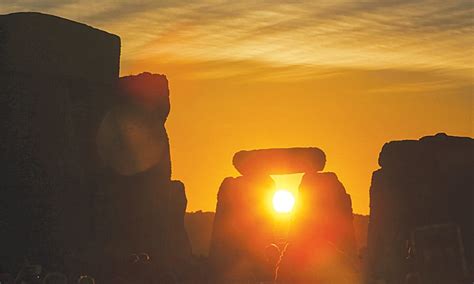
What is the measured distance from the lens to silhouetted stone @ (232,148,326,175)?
32.5 m

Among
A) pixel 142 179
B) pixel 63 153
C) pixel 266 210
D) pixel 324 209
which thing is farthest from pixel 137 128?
pixel 266 210

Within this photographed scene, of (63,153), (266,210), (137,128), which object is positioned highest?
(63,153)

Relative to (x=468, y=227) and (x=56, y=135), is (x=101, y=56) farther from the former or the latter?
(x=468, y=227)

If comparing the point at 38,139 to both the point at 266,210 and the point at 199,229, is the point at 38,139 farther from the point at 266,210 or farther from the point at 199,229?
→ the point at 199,229

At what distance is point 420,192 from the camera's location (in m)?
24.3

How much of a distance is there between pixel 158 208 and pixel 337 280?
7.68 metres

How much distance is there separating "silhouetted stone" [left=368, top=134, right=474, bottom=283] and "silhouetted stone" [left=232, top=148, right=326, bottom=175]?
6.89m

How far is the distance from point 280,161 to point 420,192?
29.1 feet

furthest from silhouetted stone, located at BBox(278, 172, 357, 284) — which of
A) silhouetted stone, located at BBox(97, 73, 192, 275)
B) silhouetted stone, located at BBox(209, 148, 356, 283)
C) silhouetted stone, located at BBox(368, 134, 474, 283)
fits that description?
silhouetted stone, located at BBox(97, 73, 192, 275)

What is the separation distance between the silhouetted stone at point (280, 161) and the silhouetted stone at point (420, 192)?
689 cm

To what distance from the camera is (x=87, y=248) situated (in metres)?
20.2

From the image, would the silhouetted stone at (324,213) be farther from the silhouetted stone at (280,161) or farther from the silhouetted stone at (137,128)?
the silhouetted stone at (137,128)

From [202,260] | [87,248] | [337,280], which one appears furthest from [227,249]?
[337,280]

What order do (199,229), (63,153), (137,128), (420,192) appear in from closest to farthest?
1. (63,153)
2. (137,128)
3. (420,192)
4. (199,229)
